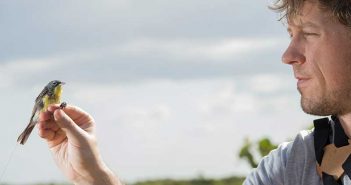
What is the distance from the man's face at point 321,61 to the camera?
9.91ft

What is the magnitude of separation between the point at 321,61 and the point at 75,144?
1.07 metres

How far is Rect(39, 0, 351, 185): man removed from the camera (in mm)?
2934

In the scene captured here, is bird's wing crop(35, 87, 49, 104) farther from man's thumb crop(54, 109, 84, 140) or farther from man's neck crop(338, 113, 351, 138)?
man's neck crop(338, 113, 351, 138)

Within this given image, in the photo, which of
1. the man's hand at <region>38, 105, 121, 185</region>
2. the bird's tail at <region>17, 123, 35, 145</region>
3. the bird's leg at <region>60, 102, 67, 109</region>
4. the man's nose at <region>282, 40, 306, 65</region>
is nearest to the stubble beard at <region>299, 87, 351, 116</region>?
the man's nose at <region>282, 40, 306, 65</region>

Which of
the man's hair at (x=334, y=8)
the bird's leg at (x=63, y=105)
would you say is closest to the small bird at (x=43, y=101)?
the bird's leg at (x=63, y=105)

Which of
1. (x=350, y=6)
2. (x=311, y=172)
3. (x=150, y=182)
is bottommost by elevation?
(x=150, y=182)

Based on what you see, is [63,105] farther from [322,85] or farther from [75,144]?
[322,85]

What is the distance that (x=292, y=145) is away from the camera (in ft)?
10.4

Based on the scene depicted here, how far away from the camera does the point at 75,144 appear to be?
113 inches

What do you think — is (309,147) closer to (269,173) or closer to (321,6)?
(269,173)

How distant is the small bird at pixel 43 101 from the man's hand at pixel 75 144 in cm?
5

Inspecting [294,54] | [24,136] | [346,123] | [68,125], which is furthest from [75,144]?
[346,123]

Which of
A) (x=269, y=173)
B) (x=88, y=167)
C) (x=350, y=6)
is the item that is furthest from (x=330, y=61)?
(x=88, y=167)

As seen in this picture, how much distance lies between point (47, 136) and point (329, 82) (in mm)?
1189
